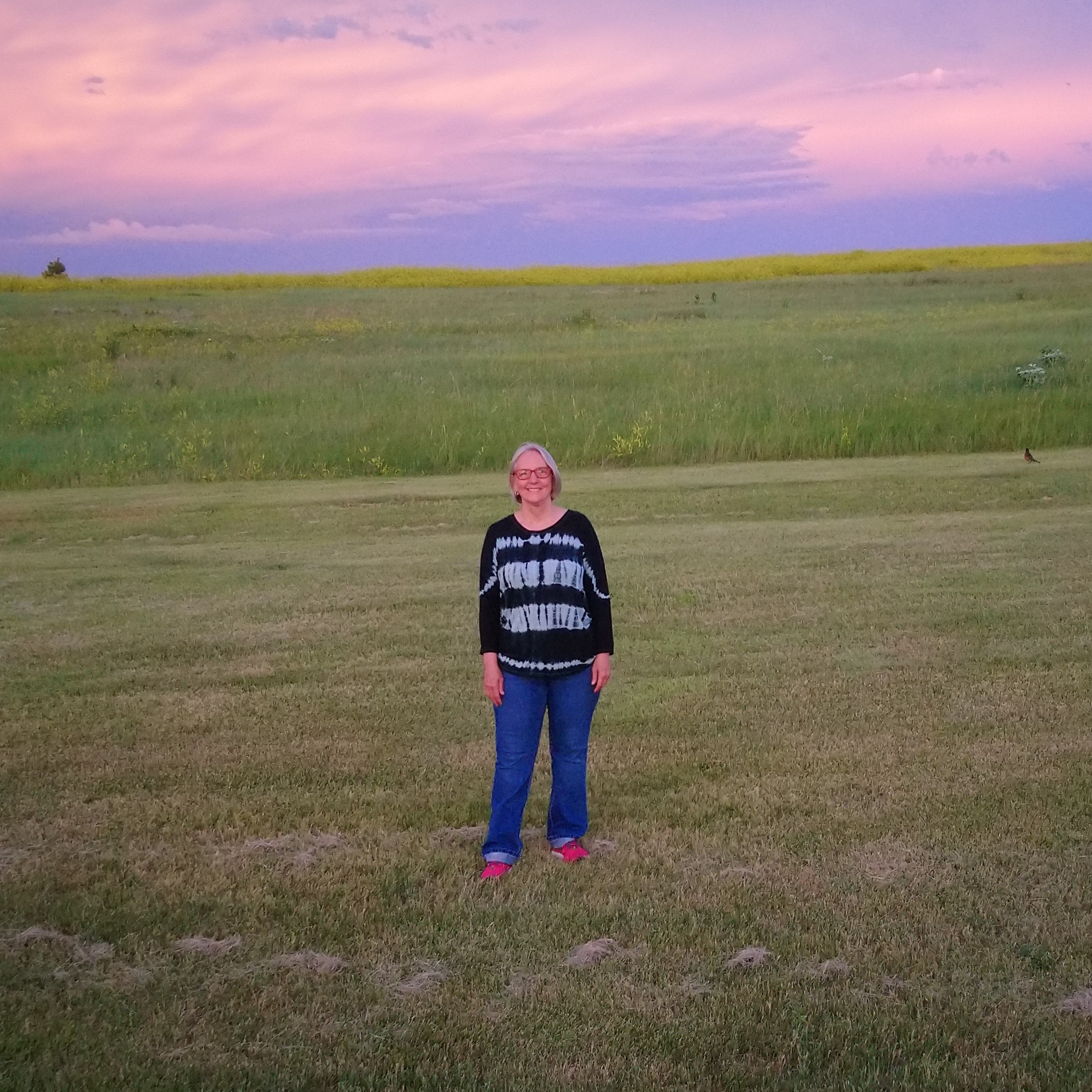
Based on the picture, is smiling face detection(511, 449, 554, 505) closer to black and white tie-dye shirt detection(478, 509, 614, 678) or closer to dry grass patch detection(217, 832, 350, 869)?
black and white tie-dye shirt detection(478, 509, 614, 678)

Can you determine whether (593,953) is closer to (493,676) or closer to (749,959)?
(749,959)

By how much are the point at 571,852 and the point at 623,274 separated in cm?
8311

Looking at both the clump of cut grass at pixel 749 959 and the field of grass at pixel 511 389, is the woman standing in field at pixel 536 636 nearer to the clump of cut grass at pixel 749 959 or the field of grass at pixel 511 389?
the clump of cut grass at pixel 749 959

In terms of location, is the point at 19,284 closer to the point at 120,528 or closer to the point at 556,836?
the point at 120,528

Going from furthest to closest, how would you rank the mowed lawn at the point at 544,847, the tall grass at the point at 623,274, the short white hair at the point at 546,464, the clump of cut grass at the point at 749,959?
the tall grass at the point at 623,274
the short white hair at the point at 546,464
the clump of cut grass at the point at 749,959
the mowed lawn at the point at 544,847

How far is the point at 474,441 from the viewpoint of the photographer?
2283cm

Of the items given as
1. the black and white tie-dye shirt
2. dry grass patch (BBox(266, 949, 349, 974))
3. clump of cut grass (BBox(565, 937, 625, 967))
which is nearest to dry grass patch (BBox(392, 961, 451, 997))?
dry grass patch (BBox(266, 949, 349, 974))

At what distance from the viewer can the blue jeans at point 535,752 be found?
548 cm

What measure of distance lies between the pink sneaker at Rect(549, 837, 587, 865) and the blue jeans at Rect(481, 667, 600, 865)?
2 centimetres

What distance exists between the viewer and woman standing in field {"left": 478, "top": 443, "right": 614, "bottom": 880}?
17.5 ft

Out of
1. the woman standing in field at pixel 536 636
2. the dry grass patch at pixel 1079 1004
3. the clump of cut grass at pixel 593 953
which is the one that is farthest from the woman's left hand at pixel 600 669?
the dry grass patch at pixel 1079 1004

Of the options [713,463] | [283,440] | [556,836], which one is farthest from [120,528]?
[556,836]

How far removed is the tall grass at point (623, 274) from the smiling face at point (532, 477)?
237 feet

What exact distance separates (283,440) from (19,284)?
195ft
